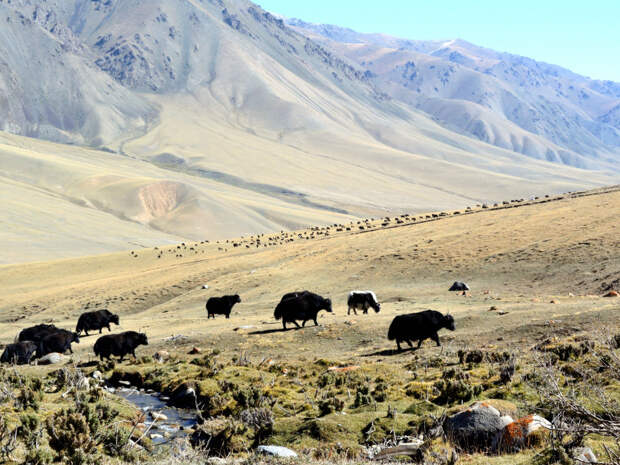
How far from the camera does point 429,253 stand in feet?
156

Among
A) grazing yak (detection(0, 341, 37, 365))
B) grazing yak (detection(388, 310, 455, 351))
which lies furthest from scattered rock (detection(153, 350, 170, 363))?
grazing yak (detection(388, 310, 455, 351))

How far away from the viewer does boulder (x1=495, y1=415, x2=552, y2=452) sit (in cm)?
1082

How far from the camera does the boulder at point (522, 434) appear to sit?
10.8 meters

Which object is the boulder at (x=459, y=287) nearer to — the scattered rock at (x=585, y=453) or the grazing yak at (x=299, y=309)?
the grazing yak at (x=299, y=309)

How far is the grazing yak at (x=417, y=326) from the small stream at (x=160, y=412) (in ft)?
26.3

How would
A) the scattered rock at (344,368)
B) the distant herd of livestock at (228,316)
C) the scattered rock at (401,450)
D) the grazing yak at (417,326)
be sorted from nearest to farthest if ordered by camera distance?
the scattered rock at (401,450) < the scattered rock at (344,368) < the grazing yak at (417,326) < the distant herd of livestock at (228,316)

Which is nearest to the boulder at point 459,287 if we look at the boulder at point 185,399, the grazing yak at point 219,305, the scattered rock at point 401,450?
the grazing yak at point 219,305

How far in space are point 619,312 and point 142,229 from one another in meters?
148

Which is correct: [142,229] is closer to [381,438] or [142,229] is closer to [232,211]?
[232,211]

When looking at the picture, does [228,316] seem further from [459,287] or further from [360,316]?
[459,287]

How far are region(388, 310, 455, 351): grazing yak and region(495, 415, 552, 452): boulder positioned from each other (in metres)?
10.4

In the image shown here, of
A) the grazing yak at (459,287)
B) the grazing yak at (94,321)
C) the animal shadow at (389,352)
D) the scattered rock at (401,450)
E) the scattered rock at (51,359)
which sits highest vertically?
the scattered rock at (401,450)

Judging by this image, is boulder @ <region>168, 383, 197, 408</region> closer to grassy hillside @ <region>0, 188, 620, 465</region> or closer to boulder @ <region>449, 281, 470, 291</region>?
grassy hillside @ <region>0, 188, 620, 465</region>

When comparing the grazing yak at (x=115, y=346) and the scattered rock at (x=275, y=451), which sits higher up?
the scattered rock at (x=275, y=451)
